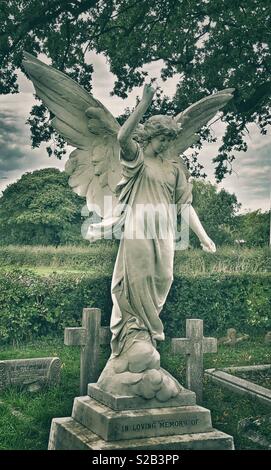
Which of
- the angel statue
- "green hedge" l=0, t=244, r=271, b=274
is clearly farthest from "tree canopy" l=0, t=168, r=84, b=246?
the angel statue

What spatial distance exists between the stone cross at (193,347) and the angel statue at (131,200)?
153cm

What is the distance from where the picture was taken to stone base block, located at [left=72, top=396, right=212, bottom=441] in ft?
15.9

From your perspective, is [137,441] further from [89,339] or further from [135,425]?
[89,339]

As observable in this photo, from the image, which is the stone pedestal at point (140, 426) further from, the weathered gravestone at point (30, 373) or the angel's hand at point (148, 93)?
the weathered gravestone at point (30, 373)

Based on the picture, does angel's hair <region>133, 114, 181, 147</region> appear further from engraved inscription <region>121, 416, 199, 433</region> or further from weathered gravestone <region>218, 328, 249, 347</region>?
weathered gravestone <region>218, 328, 249, 347</region>

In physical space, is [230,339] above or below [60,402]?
A: above

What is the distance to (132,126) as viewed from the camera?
488 cm

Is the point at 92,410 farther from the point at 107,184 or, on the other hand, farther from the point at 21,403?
the point at 21,403

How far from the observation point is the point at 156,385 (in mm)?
5090

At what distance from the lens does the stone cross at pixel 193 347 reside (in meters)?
6.86

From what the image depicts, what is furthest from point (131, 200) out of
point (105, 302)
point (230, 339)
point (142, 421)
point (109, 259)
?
point (109, 259)

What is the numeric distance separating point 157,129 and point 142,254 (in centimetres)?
98

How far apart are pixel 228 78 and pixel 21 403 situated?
6.11 metres

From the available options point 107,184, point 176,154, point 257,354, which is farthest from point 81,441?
point 257,354
